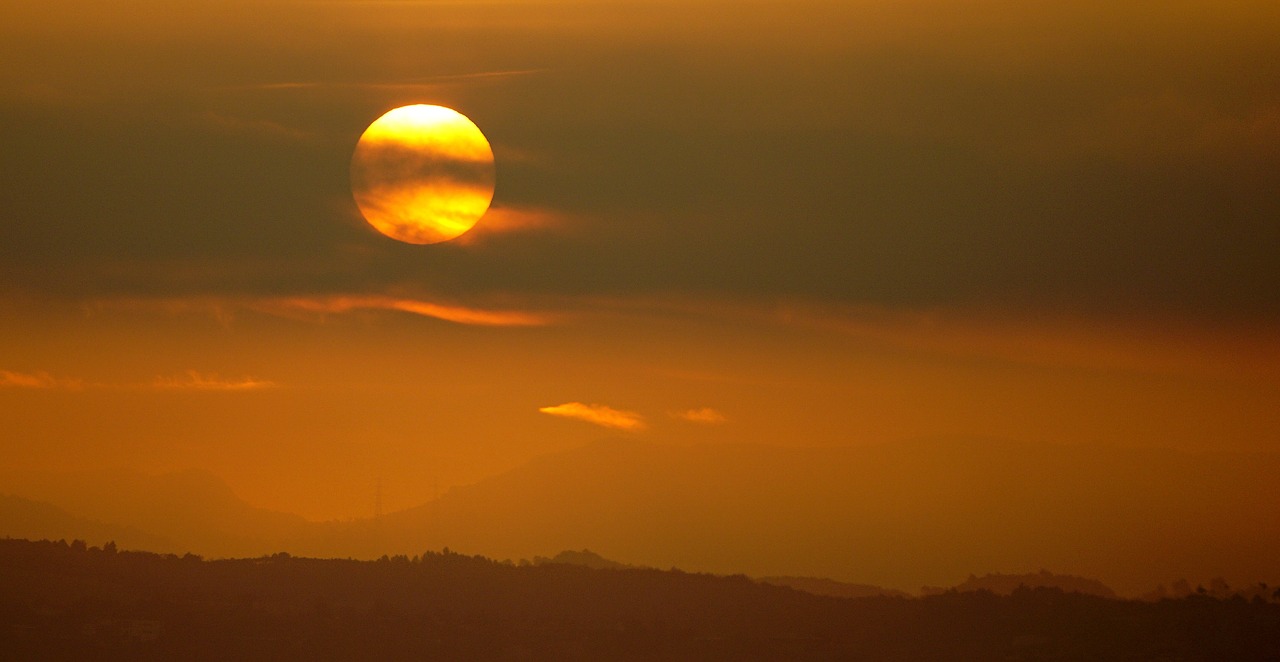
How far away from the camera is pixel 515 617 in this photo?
87.1m

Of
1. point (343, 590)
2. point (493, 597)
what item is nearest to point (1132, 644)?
point (493, 597)

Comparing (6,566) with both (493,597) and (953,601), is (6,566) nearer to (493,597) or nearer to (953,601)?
(493,597)

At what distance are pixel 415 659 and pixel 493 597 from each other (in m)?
5.58

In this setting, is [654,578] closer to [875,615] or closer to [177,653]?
[875,615]

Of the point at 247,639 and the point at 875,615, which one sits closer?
the point at 247,639

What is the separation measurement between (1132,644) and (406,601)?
138 ft

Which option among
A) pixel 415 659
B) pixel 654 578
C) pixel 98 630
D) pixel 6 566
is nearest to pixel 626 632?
pixel 654 578

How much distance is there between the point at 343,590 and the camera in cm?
8788

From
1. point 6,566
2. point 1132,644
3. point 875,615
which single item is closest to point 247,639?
point 6,566

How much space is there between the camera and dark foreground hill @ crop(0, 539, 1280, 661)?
278 ft

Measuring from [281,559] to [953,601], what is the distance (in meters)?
40.0

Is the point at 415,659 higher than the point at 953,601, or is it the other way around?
the point at 953,601

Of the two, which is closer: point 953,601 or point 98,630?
point 98,630

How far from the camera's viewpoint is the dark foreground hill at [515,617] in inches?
3334
